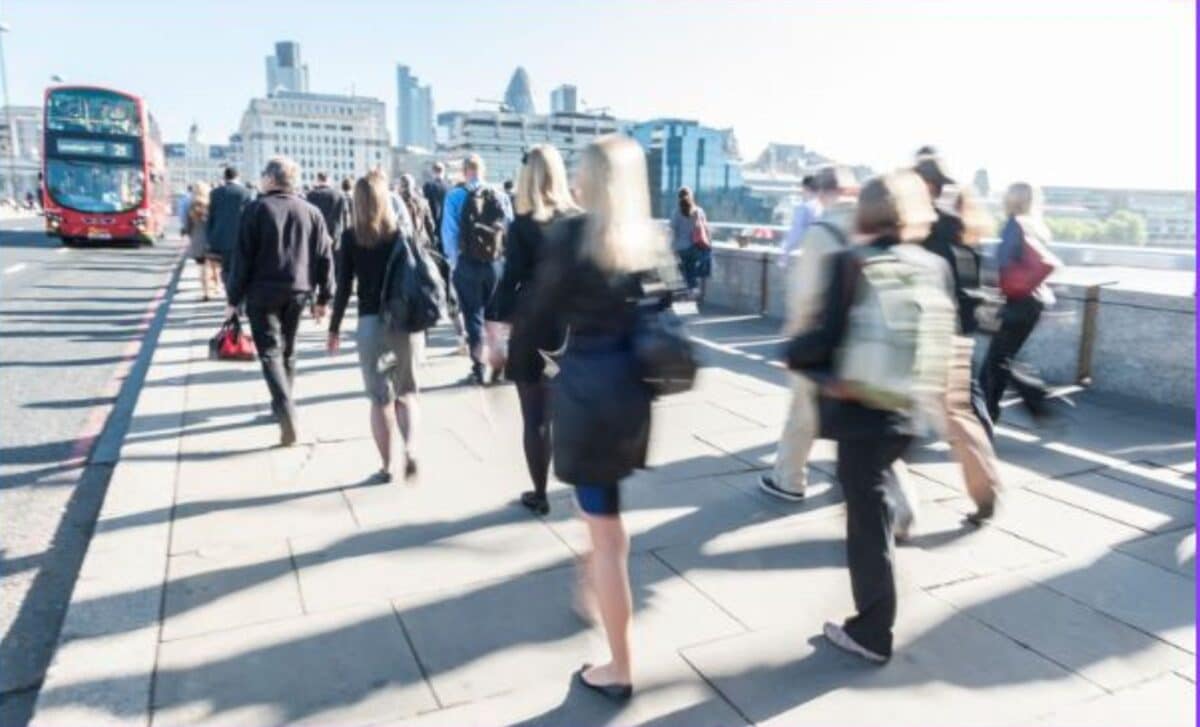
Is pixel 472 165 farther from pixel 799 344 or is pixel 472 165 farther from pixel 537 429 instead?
pixel 799 344

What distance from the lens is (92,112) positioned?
850 inches

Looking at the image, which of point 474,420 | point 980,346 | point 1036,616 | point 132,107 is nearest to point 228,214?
point 474,420

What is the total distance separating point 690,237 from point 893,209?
332 inches

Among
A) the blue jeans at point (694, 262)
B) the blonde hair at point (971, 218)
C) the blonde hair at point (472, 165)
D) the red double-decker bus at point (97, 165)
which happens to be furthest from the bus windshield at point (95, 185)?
the blonde hair at point (971, 218)

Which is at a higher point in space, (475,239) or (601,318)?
(475,239)

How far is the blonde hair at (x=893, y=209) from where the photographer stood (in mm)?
2727

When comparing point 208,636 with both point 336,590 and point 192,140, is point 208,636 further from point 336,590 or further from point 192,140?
point 192,140

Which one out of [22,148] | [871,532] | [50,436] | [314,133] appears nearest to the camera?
[871,532]

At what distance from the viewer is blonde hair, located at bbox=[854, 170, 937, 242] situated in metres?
2.73

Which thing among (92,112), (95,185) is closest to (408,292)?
(92,112)

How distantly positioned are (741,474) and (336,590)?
2452 mm

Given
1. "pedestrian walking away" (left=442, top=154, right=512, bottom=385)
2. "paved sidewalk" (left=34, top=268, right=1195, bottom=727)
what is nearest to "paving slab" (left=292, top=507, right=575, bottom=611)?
"paved sidewalk" (left=34, top=268, right=1195, bottom=727)

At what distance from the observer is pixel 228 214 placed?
955cm

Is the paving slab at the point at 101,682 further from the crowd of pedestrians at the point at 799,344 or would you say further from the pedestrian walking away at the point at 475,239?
the pedestrian walking away at the point at 475,239
